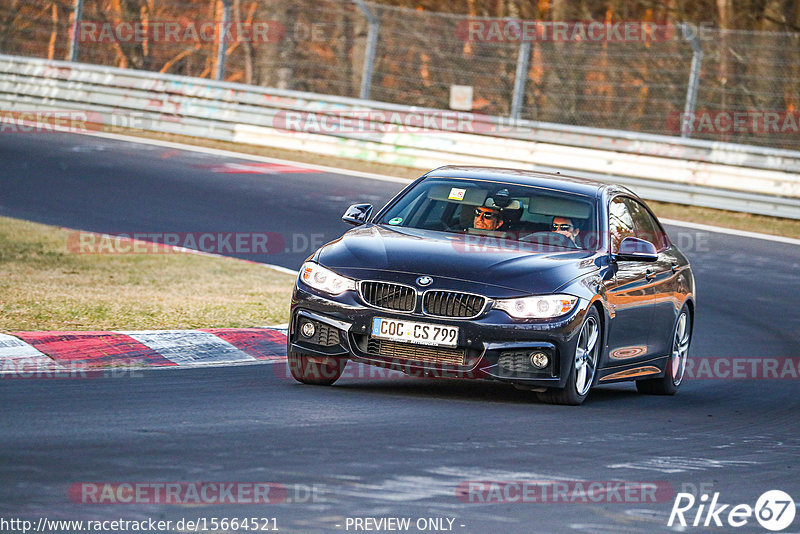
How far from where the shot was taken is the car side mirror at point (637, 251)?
894 centimetres

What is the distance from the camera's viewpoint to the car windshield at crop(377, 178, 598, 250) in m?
9.05

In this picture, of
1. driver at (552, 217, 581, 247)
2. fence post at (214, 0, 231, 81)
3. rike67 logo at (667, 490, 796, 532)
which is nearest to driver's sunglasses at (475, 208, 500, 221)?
driver at (552, 217, 581, 247)

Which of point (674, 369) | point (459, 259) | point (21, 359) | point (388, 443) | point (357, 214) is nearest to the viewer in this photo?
point (388, 443)

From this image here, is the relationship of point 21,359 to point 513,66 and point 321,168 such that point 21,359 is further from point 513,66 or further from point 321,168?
point 513,66

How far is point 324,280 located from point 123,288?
4624 millimetres

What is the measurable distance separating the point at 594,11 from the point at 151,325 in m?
28.2

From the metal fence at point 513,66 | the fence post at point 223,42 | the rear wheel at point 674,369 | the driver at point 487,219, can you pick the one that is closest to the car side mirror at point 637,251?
the driver at point 487,219

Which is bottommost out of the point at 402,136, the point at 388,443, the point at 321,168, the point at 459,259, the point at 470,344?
the point at 321,168

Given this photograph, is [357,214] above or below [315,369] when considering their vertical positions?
above

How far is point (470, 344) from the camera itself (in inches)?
310

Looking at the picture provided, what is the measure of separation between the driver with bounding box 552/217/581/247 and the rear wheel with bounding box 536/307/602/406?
0.71m

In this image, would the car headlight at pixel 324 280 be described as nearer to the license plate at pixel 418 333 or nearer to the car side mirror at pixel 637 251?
the license plate at pixel 418 333

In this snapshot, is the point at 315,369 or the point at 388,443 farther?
the point at 315,369

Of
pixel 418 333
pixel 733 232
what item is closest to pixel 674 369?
pixel 418 333
